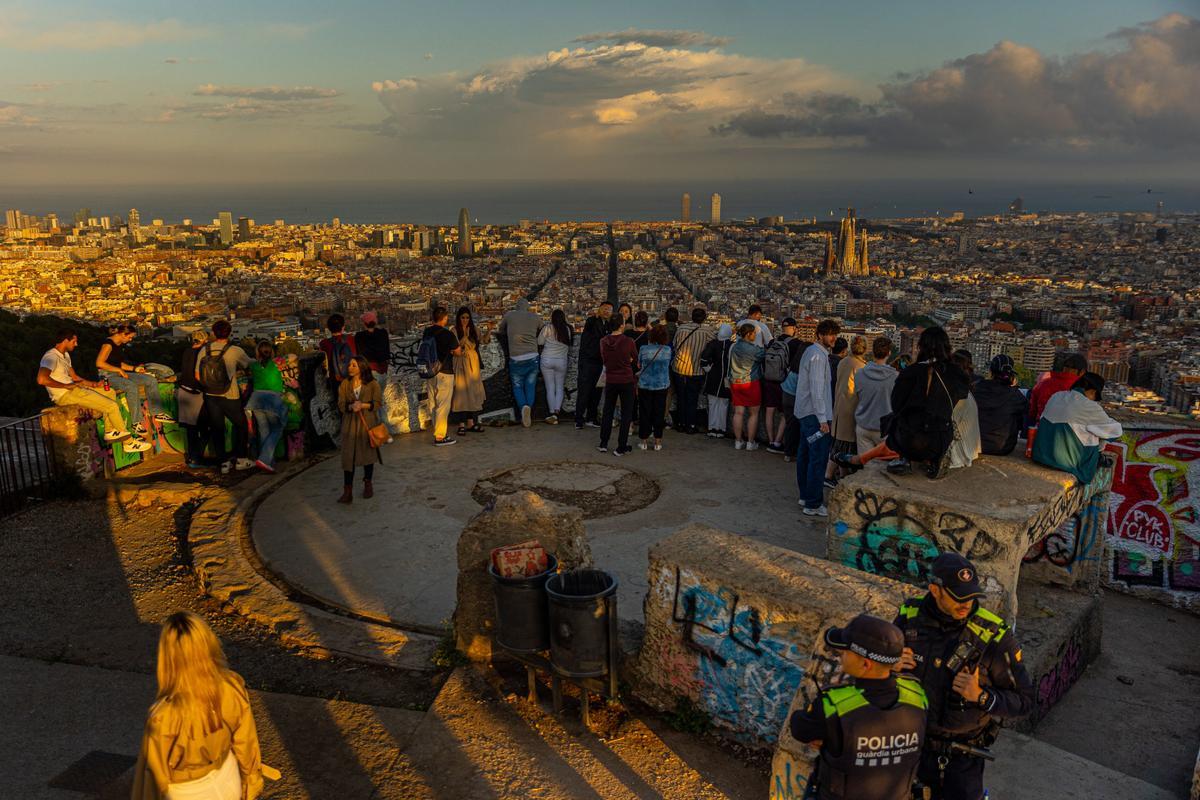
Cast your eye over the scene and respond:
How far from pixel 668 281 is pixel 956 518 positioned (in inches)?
3170

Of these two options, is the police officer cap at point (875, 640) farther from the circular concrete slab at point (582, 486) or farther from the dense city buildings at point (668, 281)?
the dense city buildings at point (668, 281)

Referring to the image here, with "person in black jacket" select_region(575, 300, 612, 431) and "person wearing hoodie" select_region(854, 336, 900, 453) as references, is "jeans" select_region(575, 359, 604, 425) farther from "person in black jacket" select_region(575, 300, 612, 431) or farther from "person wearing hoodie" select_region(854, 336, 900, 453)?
"person wearing hoodie" select_region(854, 336, 900, 453)

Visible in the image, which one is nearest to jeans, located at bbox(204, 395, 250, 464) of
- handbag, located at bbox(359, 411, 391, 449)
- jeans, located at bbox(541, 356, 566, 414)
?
handbag, located at bbox(359, 411, 391, 449)

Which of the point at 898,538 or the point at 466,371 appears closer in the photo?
the point at 898,538

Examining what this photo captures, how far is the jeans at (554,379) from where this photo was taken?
37.7ft

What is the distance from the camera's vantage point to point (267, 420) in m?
9.63

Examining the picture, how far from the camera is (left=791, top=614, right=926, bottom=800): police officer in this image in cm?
261

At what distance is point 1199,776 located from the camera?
3.78 metres

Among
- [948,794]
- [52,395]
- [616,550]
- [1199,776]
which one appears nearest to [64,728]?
[616,550]

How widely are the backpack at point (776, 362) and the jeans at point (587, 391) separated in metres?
2.40

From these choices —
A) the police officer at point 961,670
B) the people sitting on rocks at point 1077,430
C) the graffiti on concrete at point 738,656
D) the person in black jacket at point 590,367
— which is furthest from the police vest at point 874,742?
the person in black jacket at point 590,367

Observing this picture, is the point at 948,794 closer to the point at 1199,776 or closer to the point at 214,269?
the point at 1199,776

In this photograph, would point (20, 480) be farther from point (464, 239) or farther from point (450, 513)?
point (464, 239)

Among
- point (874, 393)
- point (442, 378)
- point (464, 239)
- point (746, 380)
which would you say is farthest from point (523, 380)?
point (464, 239)
